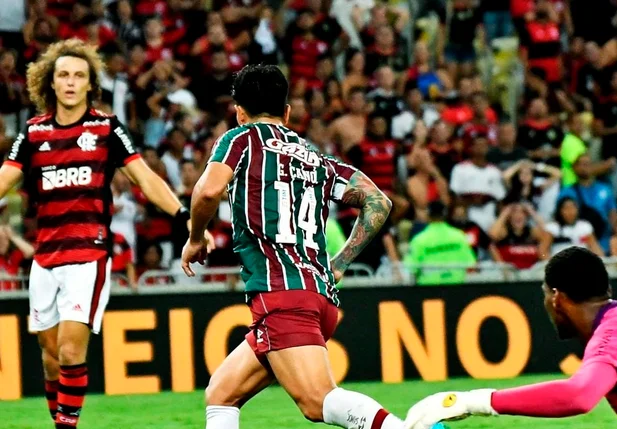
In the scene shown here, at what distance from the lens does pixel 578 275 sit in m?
4.56

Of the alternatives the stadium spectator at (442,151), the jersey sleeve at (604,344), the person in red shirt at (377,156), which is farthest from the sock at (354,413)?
the stadium spectator at (442,151)

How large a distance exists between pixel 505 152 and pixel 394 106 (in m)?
1.43

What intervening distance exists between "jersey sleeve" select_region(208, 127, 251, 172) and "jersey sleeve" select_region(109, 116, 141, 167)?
6.73 ft

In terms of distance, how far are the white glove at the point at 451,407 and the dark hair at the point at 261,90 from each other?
207 cm

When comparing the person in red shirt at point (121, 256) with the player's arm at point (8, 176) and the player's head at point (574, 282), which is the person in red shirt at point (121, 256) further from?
the player's head at point (574, 282)

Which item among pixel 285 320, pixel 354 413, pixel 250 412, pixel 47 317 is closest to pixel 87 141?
pixel 47 317

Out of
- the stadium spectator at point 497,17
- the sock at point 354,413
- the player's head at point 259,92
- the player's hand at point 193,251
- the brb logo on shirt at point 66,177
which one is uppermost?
the stadium spectator at point 497,17

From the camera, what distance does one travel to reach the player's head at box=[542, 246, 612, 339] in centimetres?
457

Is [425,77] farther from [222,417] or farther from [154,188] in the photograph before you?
[222,417]

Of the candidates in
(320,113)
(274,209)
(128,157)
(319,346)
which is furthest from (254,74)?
(320,113)

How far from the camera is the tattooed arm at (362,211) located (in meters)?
6.28

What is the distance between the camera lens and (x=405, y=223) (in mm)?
14500

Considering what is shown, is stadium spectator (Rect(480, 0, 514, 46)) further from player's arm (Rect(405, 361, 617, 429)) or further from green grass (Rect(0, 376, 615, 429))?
player's arm (Rect(405, 361, 617, 429))

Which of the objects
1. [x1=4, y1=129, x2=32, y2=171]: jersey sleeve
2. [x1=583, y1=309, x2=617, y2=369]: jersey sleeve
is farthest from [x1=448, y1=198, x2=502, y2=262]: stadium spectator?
[x1=583, y1=309, x2=617, y2=369]: jersey sleeve
